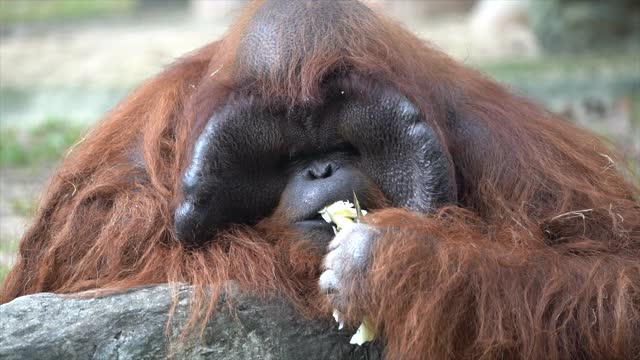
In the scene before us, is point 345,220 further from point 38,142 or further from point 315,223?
point 38,142

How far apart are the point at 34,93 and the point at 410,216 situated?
22.1 feet

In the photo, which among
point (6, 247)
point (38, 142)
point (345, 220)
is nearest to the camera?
point (345, 220)

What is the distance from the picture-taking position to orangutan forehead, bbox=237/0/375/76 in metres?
2.93

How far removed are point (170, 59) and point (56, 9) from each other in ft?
23.2

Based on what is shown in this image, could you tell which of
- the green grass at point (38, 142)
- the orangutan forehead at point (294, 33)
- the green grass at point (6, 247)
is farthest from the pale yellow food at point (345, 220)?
the green grass at point (38, 142)

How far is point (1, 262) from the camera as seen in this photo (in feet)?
14.8

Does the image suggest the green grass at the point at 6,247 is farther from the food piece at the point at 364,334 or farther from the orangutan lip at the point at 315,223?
the food piece at the point at 364,334

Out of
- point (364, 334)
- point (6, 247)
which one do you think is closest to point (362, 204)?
point (364, 334)

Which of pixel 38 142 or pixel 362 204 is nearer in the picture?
pixel 362 204

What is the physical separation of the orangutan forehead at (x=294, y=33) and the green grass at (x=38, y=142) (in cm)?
310

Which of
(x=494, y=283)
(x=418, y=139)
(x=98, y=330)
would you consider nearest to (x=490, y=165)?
(x=418, y=139)

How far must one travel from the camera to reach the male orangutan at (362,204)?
8.64 ft

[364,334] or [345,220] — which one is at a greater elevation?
[345,220]

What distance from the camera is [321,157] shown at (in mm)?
2984
